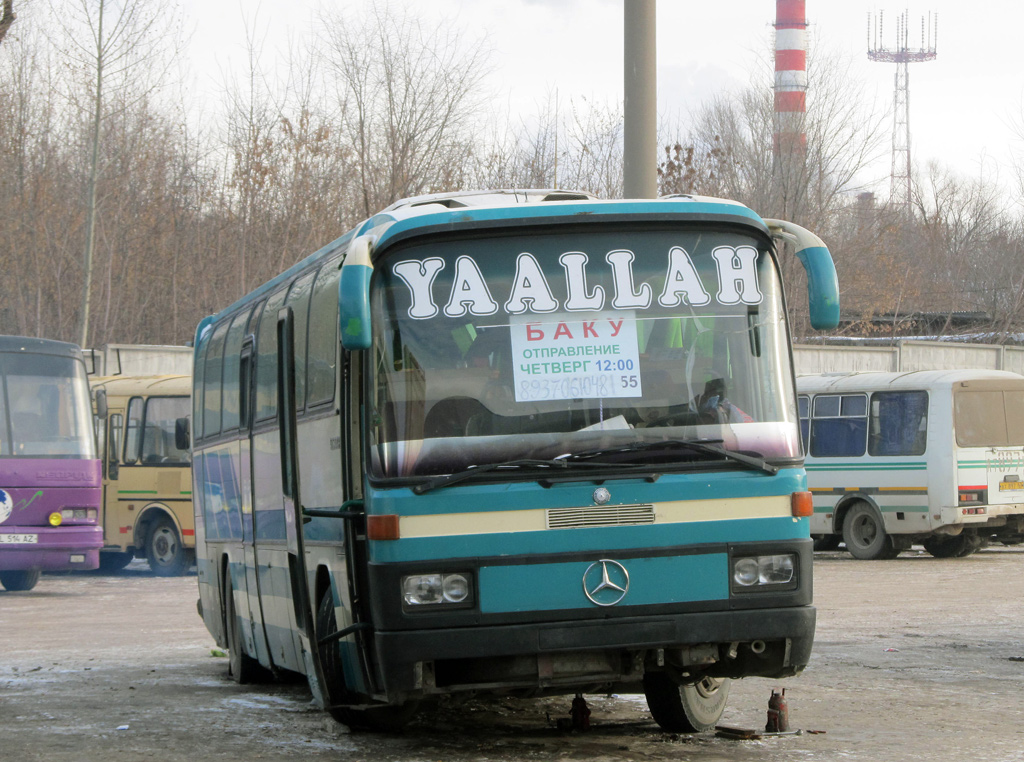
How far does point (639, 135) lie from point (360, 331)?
496 cm

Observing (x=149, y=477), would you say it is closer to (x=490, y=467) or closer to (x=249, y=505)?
(x=249, y=505)

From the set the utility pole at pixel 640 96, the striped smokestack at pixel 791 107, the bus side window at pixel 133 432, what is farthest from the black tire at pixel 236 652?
the striped smokestack at pixel 791 107

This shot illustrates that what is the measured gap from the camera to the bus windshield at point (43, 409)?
1919 centimetres

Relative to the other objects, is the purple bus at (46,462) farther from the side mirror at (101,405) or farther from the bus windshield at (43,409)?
the side mirror at (101,405)

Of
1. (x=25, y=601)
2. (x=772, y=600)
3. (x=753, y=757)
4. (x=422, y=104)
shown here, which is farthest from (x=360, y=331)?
(x=422, y=104)

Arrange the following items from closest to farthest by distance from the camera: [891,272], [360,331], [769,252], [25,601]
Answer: [360,331], [769,252], [25,601], [891,272]

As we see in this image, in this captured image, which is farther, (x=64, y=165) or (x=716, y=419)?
(x=64, y=165)

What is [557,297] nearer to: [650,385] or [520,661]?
[650,385]

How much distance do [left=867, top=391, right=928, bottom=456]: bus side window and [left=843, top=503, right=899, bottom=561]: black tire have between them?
0.98m

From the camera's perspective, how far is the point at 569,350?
694cm

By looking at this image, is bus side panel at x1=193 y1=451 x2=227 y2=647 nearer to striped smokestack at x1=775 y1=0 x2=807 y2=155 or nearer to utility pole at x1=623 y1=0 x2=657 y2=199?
utility pole at x1=623 y1=0 x2=657 y2=199

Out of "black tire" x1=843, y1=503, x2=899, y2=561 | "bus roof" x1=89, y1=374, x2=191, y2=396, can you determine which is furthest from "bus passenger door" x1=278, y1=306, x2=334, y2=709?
Result: "black tire" x1=843, y1=503, x2=899, y2=561

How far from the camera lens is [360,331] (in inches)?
264

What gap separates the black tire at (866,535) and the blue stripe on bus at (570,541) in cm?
1679
